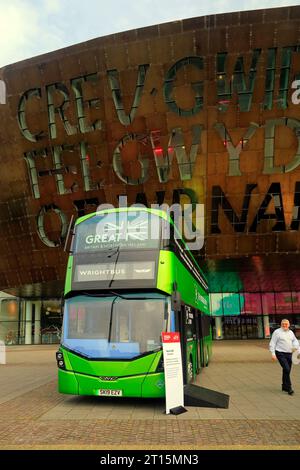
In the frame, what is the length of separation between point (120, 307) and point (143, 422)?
2.64 metres

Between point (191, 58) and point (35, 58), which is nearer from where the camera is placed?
point (191, 58)

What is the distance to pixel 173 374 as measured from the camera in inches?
373

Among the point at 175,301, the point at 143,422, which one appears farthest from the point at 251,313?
the point at 143,422

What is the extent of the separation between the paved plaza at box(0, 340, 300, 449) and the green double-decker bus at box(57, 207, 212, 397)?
0.70 meters

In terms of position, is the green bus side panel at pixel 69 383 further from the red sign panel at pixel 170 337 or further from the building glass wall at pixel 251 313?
the building glass wall at pixel 251 313

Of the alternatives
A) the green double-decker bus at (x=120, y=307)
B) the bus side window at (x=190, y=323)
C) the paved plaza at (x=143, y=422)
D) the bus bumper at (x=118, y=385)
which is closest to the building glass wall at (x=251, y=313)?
the bus side window at (x=190, y=323)

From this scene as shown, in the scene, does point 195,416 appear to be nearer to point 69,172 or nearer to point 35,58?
point 69,172

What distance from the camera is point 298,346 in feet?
37.3

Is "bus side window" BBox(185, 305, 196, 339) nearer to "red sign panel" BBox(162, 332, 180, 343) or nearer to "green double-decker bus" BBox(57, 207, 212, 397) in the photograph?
"green double-decker bus" BBox(57, 207, 212, 397)

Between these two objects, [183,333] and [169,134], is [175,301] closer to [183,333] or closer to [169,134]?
[183,333]

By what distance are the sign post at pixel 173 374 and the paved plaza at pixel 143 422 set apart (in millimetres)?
265
